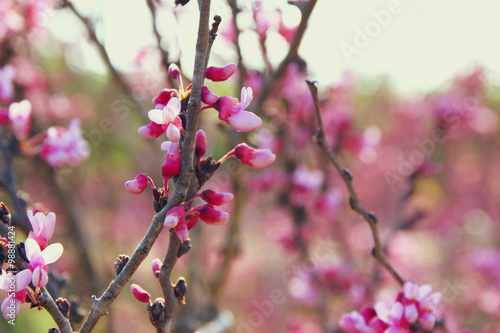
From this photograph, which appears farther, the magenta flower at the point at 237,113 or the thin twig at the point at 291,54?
the thin twig at the point at 291,54

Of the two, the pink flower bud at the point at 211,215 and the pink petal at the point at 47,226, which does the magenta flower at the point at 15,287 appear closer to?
the pink petal at the point at 47,226

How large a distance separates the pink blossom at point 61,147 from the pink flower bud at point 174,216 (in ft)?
4.22

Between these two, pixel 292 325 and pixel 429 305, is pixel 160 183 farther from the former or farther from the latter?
pixel 429 305

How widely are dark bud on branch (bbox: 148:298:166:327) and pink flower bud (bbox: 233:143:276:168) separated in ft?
1.34

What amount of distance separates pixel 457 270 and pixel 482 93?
7.35ft

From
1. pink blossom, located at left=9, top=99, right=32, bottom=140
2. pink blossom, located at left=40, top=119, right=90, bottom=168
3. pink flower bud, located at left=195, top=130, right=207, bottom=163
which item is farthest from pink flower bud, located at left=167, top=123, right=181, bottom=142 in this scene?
pink blossom, located at left=40, top=119, right=90, bottom=168

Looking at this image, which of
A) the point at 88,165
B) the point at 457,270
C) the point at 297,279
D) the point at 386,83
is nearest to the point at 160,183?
the point at 297,279

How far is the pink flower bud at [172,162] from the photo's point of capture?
1.00m

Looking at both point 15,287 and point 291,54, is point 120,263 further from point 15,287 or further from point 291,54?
point 291,54

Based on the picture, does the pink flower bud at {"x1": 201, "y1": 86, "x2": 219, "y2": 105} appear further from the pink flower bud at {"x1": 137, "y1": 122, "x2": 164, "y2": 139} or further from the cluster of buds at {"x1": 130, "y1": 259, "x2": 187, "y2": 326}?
the cluster of buds at {"x1": 130, "y1": 259, "x2": 187, "y2": 326}

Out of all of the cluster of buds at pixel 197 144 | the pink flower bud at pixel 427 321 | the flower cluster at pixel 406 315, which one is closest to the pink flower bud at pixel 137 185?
the cluster of buds at pixel 197 144

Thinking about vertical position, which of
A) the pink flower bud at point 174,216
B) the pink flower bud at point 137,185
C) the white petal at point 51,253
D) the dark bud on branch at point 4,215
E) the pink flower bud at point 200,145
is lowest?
the white petal at point 51,253

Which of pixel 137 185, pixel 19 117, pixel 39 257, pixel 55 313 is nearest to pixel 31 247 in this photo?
pixel 39 257

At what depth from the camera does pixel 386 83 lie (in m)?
7.84
